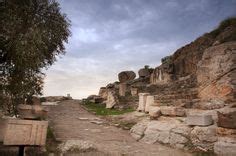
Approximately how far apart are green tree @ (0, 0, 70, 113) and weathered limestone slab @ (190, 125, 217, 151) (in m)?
6.28

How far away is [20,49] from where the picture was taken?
35.6ft

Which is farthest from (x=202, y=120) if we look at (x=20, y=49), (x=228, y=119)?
(x=20, y=49)

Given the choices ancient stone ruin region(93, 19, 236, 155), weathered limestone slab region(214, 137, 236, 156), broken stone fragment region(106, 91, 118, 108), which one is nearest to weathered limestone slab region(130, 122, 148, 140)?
ancient stone ruin region(93, 19, 236, 155)

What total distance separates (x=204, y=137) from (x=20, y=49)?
6.99 m

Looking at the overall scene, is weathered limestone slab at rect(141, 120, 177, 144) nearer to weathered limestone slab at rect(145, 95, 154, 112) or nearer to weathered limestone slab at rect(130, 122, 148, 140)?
weathered limestone slab at rect(130, 122, 148, 140)

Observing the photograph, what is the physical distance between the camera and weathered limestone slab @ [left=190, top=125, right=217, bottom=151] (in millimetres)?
9125

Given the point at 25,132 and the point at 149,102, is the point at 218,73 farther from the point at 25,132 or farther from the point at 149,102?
the point at 25,132

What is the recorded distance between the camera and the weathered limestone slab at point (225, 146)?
8297 mm

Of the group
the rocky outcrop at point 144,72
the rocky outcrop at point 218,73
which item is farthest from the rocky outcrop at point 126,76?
the rocky outcrop at point 218,73

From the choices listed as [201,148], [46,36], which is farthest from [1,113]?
[201,148]

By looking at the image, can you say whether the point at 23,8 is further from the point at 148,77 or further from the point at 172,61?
the point at 148,77

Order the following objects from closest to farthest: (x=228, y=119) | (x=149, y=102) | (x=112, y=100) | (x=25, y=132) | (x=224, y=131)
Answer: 1. (x=25, y=132)
2. (x=228, y=119)
3. (x=224, y=131)
4. (x=149, y=102)
5. (x=112, y=100)

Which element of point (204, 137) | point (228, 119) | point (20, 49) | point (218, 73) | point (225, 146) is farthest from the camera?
point (218, 73)

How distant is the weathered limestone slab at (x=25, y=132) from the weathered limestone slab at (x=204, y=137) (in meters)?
4.70
